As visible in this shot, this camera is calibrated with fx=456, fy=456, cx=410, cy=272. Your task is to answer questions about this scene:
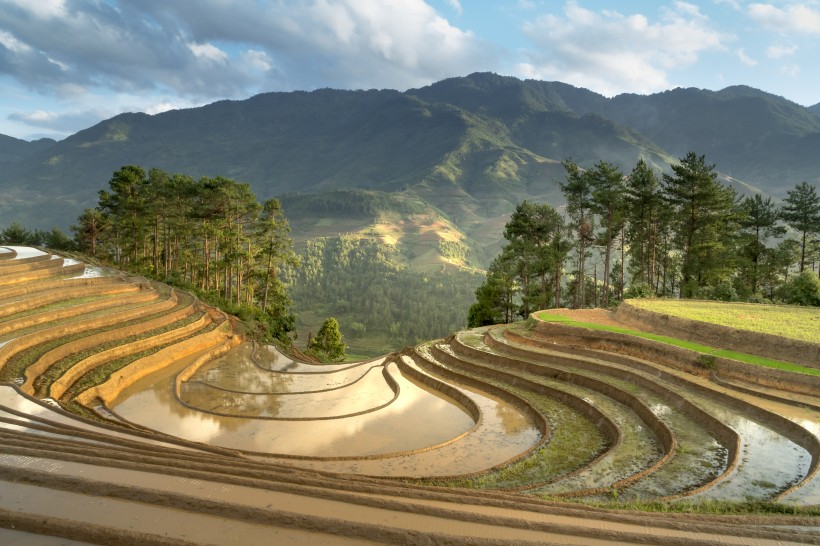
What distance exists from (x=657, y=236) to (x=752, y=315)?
19155 millimetres

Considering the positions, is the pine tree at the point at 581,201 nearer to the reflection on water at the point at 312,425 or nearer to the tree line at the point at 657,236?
the tree line at the point at 657,236

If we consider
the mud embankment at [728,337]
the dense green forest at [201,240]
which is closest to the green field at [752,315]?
the mud embankment at [728,337]

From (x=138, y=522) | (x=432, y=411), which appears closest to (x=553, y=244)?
(x=432, y=411)

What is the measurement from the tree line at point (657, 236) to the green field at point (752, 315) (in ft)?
21.2

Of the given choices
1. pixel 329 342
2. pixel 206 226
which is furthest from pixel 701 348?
pixel 206 226

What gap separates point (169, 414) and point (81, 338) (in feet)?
18.0

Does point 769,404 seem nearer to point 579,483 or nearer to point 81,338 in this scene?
point 579,483

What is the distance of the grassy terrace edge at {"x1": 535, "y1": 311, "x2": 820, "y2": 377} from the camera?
13703mm

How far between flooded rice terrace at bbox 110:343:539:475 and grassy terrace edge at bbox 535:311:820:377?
6999 millimetres

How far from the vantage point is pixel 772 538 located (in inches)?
179

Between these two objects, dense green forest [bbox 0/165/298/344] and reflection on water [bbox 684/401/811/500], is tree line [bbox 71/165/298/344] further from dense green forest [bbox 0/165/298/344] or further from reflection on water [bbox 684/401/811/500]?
reflection on water [bbox 684/401/811/500]

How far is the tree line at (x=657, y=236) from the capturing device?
30.9m

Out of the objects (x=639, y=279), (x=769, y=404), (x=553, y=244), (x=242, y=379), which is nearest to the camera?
(x=769, y=404)

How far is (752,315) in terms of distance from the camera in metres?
19.1
